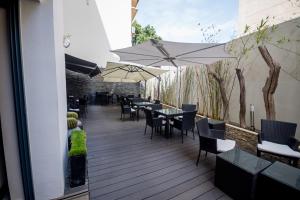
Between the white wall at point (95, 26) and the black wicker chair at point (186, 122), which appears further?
the white wall at point (95, 26)

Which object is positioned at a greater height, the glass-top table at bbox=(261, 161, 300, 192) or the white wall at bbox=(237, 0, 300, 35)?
the white wall at bbox=(237, 0, 300, 35)

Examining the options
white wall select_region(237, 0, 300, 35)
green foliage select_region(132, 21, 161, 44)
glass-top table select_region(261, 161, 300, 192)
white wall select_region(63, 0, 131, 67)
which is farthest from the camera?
green foliage select_region(132, 21, 161, 44)

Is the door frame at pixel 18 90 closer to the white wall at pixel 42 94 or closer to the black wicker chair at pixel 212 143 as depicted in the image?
the white wall at pixel 42 94

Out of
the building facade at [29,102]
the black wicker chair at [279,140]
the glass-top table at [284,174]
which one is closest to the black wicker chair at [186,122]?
the black wicker chair at [279,140]

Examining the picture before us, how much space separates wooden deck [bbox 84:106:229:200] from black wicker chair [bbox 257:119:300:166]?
3.52 ft

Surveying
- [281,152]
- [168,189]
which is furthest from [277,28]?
[168,189]

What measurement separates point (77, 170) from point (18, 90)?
1212 mm

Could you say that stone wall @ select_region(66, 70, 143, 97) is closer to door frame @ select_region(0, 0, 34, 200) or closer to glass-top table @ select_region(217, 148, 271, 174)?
door frame @ select_region(0, 0, 34, 200)

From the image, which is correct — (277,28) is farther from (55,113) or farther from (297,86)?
(55,113)

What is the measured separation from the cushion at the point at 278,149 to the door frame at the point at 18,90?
3656 mm

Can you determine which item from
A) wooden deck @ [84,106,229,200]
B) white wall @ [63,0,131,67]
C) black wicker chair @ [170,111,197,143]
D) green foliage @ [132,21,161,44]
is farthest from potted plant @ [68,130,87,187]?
green foliage @ [132,21,161,44]

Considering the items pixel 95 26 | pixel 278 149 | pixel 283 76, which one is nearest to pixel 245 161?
pixel 278 149

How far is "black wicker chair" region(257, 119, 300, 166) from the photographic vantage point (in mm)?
2729

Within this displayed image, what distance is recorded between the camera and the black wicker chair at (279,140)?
273 cm
